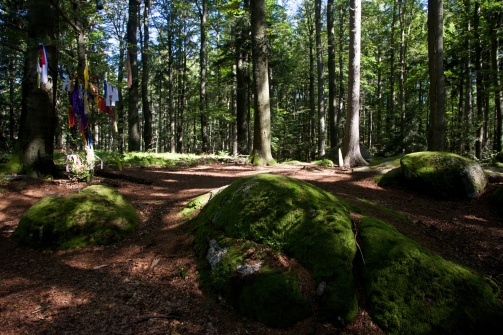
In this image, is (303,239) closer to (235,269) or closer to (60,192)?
(235,269)

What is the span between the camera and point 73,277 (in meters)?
3.54

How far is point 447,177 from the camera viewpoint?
6.80 metres

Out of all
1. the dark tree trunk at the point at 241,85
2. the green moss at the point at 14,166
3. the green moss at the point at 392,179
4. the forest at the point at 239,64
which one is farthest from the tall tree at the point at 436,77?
the green moss at the point at 14,166

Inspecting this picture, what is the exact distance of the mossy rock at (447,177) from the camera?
6645 mm

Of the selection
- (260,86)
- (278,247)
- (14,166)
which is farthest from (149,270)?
(260,86)

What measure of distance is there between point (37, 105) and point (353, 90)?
9.51 m

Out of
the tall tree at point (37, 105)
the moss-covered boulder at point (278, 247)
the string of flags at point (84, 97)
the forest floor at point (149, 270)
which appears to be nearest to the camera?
the forest floor at point (149, 270)

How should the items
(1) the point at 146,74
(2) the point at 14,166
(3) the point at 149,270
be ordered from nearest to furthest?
(3) the point at 149,270
(2) the point at 14,166
(1) the point at 146,74

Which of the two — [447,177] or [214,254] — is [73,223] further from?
[447,177]

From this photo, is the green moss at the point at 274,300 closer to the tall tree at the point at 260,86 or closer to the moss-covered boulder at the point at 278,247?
the moss-covered boulder at the point at 278,247

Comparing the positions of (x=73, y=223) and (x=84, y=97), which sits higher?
(x=84, y=97)

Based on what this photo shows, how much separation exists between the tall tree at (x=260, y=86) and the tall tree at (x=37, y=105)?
6.93 m

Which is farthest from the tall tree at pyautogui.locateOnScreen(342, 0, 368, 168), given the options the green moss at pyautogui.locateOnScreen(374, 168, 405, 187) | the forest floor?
the forest floor

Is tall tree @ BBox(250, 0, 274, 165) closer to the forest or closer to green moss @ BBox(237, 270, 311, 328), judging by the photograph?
the forest
